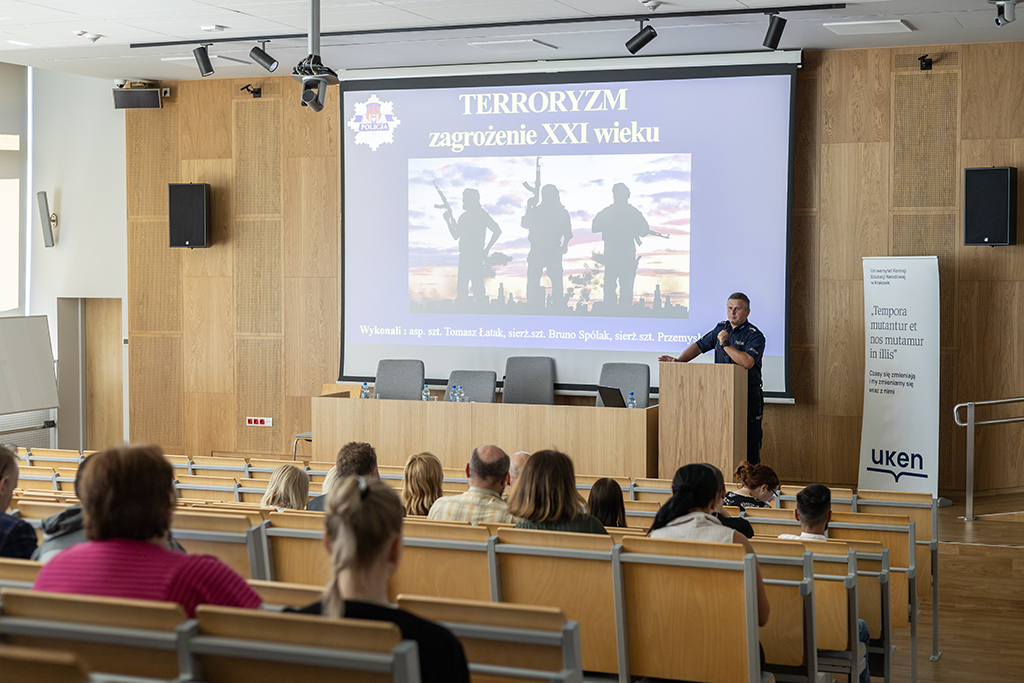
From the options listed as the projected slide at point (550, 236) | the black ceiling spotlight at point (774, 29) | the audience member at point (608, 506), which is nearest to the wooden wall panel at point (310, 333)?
the projected slide at point (550, 236)

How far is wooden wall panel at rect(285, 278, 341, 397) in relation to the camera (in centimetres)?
1034

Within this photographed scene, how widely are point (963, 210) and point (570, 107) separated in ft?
11.6

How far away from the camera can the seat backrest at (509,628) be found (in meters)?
2.10

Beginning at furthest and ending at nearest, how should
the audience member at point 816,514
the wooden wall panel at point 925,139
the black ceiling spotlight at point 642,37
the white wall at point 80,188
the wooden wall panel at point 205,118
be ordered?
1. the white wall at point 80,188
2. the wooden wall panel at point 205,118
3. the wooden wall panel at point 925,139
4. the black ceiling spotlight at point 642,37
5. the audience member at point 816,514

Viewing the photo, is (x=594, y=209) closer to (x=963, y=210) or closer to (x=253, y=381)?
(x=963, y=210)

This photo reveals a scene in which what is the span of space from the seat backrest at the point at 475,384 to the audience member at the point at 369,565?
685cm

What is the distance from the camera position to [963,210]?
27.1 ft

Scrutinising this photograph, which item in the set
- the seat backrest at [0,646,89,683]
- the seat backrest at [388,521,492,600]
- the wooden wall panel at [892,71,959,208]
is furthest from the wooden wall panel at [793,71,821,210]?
the seat backrest at [0,646,89,683]

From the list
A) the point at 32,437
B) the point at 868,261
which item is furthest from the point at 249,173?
the point at 868,261

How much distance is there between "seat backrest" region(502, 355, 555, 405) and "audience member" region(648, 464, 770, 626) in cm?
537

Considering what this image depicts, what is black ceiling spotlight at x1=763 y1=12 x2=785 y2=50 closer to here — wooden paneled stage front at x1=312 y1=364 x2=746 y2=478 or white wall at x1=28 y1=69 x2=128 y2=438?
wooden paneled stage front at x1=312 y1=364 x2=746 y2=478

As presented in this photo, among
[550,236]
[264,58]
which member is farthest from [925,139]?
[264,58]

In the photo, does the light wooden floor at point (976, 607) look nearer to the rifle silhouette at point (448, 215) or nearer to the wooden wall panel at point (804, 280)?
the wooden wall panel at point (804, 280)

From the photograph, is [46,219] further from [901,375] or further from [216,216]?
[901,375]
